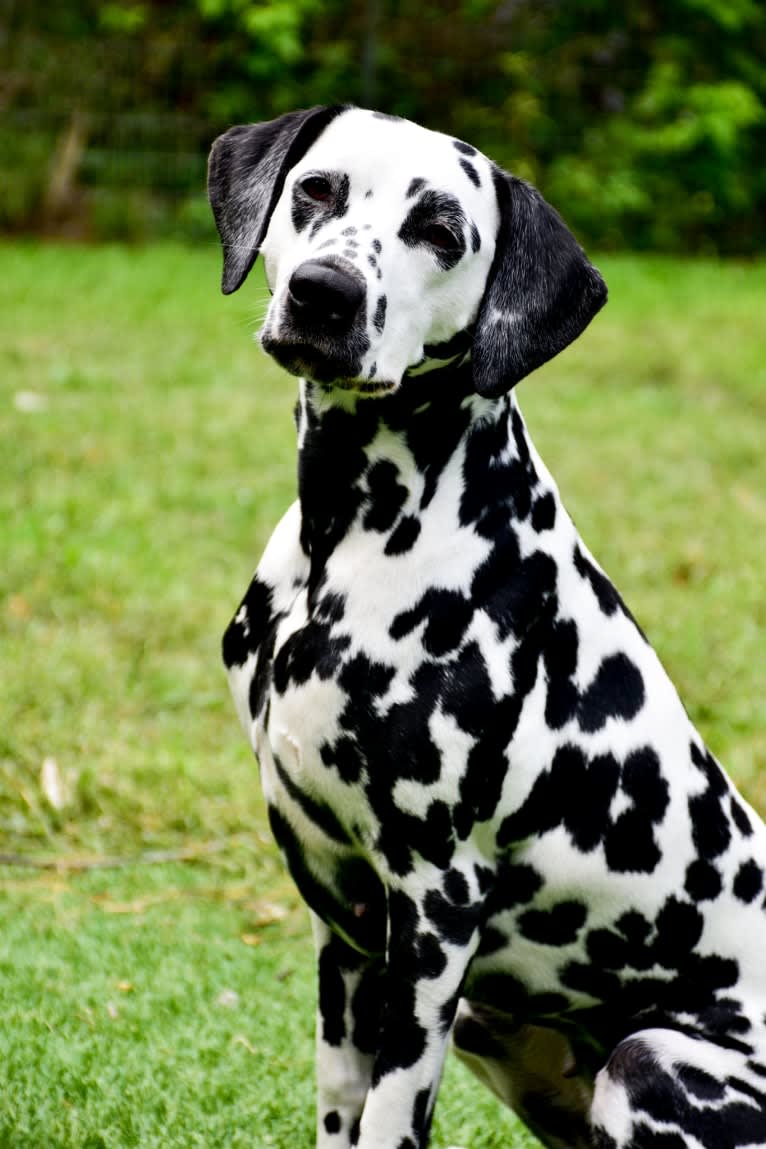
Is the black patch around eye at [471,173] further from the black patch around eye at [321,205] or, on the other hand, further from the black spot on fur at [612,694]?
the black spot on fur at [612,694]

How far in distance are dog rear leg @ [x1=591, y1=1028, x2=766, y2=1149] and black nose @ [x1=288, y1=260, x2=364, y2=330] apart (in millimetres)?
1209

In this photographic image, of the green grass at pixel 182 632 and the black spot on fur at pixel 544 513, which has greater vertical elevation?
the black spot on fur at pixel 544 513

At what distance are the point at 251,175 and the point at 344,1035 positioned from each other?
147 centimetres

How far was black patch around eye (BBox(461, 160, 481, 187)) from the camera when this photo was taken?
7.73 feet

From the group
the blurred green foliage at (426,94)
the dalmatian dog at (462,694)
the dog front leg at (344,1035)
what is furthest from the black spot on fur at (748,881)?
the blurred green foliage at (426,94)

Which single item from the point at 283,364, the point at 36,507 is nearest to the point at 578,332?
the point at 283,364

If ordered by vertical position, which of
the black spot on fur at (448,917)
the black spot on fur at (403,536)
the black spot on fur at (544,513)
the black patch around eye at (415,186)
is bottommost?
the black spot on fur at (448,917)

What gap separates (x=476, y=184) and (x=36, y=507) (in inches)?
164

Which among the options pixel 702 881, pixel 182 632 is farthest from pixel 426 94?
pixel 702 881

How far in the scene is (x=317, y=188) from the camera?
2.35 m

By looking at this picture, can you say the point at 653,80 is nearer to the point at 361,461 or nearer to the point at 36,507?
the point at 36,507

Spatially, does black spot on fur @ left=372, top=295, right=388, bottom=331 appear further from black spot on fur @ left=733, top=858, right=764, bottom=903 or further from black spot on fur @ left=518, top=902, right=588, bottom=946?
black spot on fur @ left=733, top=858, right=764, bottom=903

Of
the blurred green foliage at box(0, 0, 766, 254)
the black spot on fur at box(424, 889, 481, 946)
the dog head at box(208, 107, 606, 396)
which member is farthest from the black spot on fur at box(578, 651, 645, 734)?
the blurred green foliage at box(0, 0, 766, 254)

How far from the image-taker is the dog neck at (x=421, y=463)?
2.36 metres
